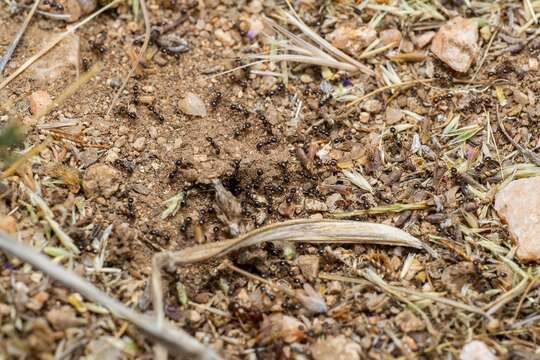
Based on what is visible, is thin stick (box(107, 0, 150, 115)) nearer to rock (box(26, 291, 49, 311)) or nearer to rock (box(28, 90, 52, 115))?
rock (box(28, 90, 52, 115))

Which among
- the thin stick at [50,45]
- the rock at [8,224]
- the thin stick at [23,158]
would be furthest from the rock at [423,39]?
the rock at [8,224]

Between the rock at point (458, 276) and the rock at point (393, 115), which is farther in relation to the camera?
the rock at point (393, 115)

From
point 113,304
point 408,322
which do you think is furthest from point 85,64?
point 408,322

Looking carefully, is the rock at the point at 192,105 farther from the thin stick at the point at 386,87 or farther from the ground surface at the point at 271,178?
the thin stick at the point at 386,87

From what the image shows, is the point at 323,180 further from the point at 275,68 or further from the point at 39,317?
the point at 39,317

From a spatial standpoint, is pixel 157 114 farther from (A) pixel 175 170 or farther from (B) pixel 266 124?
(B) pixel 266 124

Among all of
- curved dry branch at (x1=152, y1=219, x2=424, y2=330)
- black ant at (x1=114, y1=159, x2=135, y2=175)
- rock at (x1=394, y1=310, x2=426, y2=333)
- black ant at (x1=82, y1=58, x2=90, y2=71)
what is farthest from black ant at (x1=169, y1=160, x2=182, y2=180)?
rock at (x1=394, y1=310, x2=426, y2=333)
